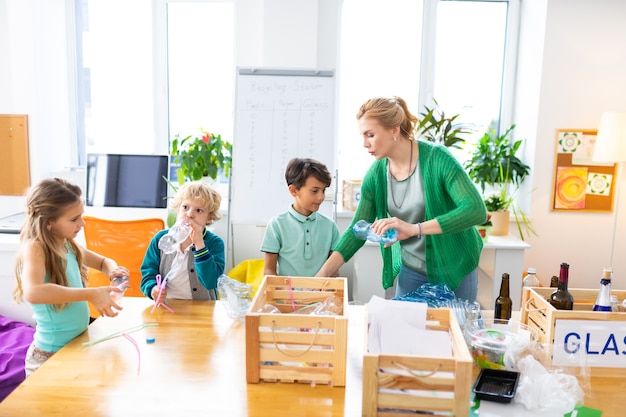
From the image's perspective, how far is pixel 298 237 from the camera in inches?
85.9

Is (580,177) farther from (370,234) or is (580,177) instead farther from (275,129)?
(370,234)

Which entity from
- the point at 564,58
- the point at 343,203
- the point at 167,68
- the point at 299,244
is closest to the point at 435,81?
the point at 564,58

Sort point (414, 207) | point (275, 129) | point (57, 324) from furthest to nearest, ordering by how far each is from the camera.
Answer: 1. point (275, 129)
2. point (414, 207)
3. point (57, 324)

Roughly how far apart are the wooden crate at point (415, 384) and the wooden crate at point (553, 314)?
394mm

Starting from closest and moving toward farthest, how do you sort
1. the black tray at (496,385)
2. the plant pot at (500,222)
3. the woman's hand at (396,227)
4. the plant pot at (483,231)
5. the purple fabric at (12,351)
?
the black tray at (496,385), the woman's hand at (396,227), the purple fabric at (12,351), the plant pot at (483,231), the plant pot at (500,222)

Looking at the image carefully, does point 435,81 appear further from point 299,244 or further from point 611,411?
point 611,411

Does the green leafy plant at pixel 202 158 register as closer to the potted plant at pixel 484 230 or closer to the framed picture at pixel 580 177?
the potted plant at pixel 484 230

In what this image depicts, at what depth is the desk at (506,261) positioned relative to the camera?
335 cm

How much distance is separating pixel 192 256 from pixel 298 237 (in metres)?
0.44

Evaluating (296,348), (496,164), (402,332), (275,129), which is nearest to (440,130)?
(496,164)

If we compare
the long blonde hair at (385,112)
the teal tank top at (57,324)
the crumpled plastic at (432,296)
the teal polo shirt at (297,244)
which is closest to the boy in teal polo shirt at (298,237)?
the teal polo shirt at (297,244)

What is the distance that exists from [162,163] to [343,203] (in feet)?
4.37

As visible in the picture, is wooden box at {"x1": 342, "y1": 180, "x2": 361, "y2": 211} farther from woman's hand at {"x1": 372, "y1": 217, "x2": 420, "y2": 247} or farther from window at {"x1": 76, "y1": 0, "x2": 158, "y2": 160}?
woman's hand at {"x1": 372, "y1": 217, "x2": 420, "y2": 247}

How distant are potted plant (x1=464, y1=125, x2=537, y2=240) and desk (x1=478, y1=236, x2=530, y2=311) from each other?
0.20 meters
